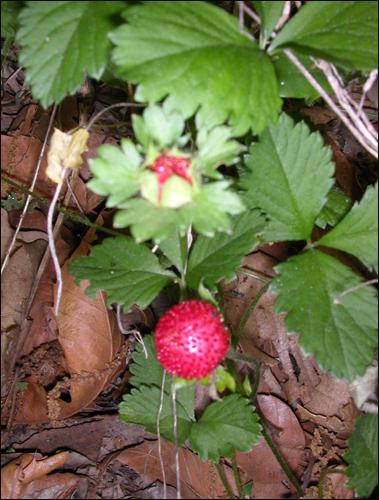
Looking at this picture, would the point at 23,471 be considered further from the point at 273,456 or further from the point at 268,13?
the point at 268,13

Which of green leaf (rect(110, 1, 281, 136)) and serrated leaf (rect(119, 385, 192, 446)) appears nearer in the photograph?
green leaf (rect(110, 1, 281, 136))

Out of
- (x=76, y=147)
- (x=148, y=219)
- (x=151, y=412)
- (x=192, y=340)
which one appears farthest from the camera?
(x=151, y=412)

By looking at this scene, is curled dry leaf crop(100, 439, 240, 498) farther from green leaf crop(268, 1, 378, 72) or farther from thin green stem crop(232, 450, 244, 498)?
green leaf crop(268, 1, 378, 72)

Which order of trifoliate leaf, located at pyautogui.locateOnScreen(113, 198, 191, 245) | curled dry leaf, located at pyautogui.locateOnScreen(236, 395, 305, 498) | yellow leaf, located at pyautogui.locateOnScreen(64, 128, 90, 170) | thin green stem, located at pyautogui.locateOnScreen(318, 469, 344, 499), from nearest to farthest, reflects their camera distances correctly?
trifoliate leaf, located at pyautogui.locateOnScreen(113, 198, 191, 245), yellow leaf, located at pyautogui.locateOnScreen(64, 128, 90, 170), thin green stem, located at pyautogui.locateOnScreen(318, 469, 344, 499), curled dry leaf, located at pyautogui.locateOnScreen(236, 395, 305, 498)

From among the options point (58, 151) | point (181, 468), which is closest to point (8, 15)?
point (58, 151)

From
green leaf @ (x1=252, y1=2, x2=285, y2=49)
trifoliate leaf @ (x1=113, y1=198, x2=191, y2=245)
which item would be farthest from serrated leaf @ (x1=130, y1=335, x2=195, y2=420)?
green leaf @ (x1=252, y1=2, x2=285, y2=49)

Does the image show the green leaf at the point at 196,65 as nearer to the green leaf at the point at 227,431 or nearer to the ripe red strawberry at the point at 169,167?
the ripe red strawberry at the point at 169,167

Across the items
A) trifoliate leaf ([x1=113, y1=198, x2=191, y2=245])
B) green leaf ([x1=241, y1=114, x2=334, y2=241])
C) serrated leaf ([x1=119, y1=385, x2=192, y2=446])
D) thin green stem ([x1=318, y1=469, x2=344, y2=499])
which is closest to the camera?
trifoliate leaf ([x1=113, y1=198, x2=191, y2=245])
